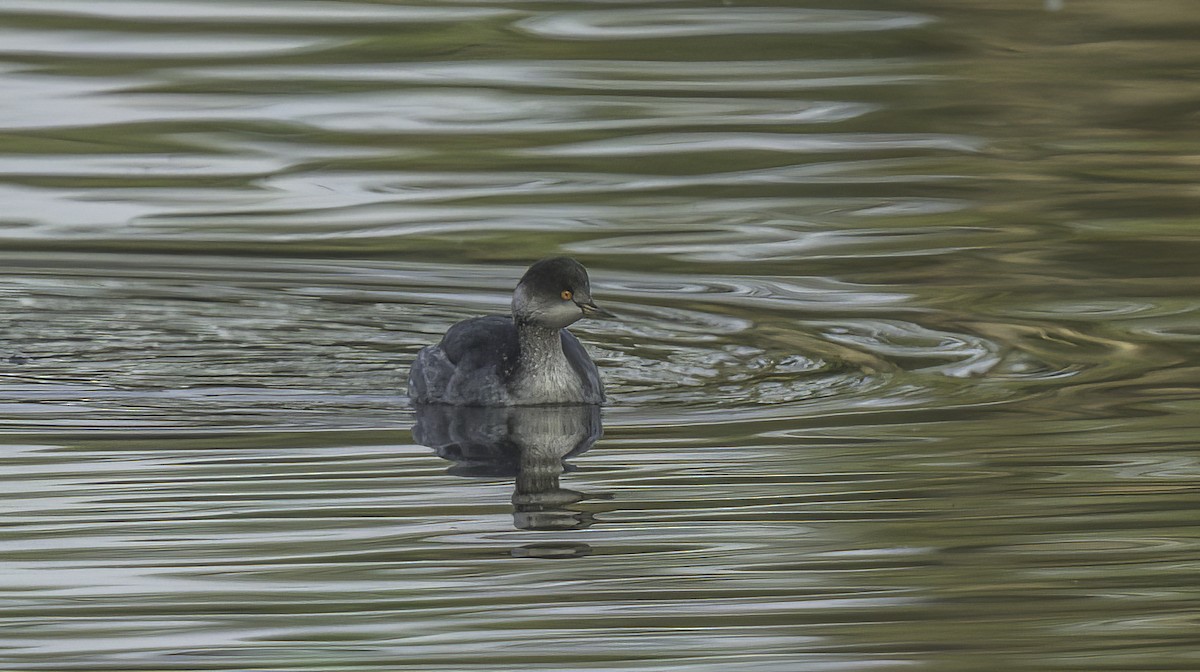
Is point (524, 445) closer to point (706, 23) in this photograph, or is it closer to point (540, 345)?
point (540, 345)

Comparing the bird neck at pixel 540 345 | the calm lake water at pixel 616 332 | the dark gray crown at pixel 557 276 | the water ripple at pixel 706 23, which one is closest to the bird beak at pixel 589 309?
the dark gray crown at pixel 557 276

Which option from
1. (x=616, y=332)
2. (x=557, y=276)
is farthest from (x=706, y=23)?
(x=557, y=276)

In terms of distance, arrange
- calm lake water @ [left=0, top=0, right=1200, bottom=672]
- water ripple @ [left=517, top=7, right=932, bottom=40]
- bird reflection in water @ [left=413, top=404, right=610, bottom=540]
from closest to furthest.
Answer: calm lake water @ [left=0, top=0, right=1200, bottom=672]
bird reflection in water @ [left=413, top=404, right=610, bottom=540]
water ripple @ [left=517, top=7, right=932, bottom=40]

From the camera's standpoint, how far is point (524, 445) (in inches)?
399

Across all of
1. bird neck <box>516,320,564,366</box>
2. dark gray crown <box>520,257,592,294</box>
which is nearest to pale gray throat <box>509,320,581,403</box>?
bird neck <box>516,320,564,366</box>

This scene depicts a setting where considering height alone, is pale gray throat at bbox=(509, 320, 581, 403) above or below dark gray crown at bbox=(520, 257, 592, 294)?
below

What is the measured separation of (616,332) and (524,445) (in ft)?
7.97

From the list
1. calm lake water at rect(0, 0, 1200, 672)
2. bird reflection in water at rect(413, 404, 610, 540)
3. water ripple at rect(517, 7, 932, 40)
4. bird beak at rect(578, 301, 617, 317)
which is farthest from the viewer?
water ripple at rect(517, 7, 932, 40)

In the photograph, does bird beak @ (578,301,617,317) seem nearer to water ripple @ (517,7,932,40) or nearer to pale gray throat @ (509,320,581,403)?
pale gray throat @ (509,320,581,403)

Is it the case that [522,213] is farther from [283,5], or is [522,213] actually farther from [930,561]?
[930,561]

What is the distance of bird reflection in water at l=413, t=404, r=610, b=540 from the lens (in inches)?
340

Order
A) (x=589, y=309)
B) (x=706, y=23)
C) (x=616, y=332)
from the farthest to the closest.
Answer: (x=706, y=23), (x=616, y=332), (x=589, y=309)

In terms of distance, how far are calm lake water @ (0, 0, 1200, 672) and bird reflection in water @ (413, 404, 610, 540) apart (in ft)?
0.13

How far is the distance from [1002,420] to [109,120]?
29.2ft
